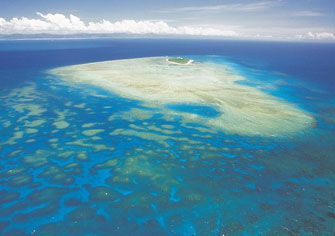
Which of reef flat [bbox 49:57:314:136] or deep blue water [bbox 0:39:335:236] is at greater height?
reef flat [bbox 49:57:314:136]

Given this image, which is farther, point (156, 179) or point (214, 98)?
point (214, 98)

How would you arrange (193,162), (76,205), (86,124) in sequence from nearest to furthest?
(76,205)
(193,162)
(86,124)

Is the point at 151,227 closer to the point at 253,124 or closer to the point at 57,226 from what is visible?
the point at 57,226

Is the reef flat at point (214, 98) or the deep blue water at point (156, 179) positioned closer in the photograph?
the deep blue water at point (156, 179)

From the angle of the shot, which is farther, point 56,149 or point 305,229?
point 56,149

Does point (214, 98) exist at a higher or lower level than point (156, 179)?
higher

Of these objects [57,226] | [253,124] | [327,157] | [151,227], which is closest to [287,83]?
[253,124]

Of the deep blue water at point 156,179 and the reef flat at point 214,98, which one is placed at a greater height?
the reef flat at point 214,98

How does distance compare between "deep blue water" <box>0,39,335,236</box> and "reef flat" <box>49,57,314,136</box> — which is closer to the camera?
"deep blue water" <box>0,39,335,236</box>
